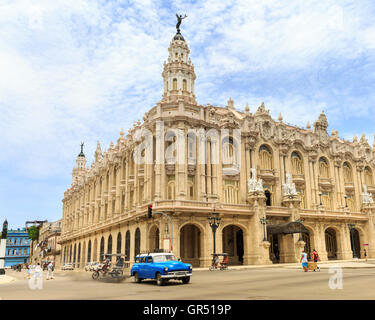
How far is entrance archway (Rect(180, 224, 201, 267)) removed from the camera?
41531 millimetres

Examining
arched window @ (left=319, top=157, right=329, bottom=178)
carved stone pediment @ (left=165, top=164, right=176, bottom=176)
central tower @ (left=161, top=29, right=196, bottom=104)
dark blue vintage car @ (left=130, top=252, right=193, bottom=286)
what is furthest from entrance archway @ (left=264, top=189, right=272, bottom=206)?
dark blue vintage car @ (left=130, top=252, right=193, bottom=286)

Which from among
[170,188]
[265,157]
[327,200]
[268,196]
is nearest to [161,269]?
[170,188]

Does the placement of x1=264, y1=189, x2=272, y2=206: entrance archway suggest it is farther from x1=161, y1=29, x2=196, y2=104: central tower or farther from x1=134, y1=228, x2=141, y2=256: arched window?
x1=134, y1=228, x2=141, y2=256: arched window

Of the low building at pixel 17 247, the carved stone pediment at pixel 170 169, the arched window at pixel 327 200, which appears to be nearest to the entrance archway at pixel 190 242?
the carved stone pediment at pixel 170 169

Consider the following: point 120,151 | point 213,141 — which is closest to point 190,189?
point 213,141

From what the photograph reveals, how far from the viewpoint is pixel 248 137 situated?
47.2m

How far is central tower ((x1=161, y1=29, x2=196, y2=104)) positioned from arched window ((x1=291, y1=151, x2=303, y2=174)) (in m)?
16.3

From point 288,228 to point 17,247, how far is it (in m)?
116

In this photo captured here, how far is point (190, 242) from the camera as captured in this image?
138ft

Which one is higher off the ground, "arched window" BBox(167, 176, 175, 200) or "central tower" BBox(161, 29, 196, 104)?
"central tower" BBox(161, 29, 196, 104)

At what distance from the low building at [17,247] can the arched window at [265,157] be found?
358 feet

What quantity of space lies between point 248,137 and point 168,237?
18.2m

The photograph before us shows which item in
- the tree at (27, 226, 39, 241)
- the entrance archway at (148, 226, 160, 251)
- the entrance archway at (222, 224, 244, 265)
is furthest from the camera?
the tree at (27, 226, 39, 241)
